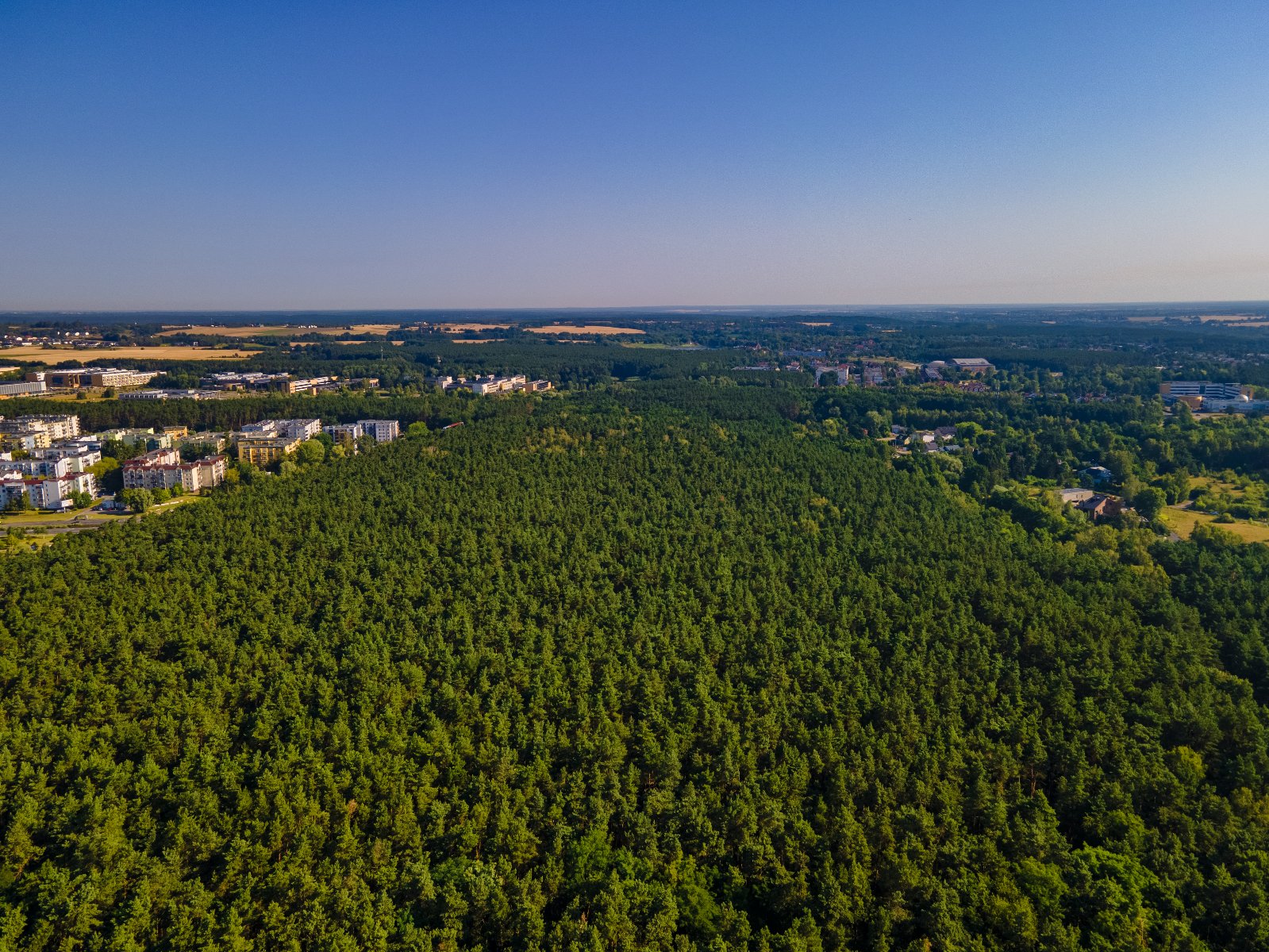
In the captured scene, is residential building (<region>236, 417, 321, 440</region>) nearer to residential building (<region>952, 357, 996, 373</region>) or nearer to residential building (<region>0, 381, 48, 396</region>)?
residential building (<region>0, 381, 48, 396</region>)

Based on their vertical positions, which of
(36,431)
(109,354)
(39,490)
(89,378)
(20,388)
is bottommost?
(39,490)

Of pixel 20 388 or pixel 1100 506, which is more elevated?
pixel 20 388

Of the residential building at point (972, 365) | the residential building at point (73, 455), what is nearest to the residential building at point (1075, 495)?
the residential building at point (972, 365)

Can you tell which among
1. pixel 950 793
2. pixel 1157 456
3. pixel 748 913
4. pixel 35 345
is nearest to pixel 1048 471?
pixel 1157 456

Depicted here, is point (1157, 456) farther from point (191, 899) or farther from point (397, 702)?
point (191, 899)

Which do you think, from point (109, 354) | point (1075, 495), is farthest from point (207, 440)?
point (109, 354)

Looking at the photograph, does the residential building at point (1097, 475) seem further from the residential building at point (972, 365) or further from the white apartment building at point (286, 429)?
the white apartment building at point (286, 429)

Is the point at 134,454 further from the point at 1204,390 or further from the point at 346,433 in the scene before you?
the point at 1204,390

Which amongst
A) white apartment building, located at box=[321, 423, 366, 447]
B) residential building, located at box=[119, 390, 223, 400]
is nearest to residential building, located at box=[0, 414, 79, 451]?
residential building, located at box=[119, 390, 223, 400]
